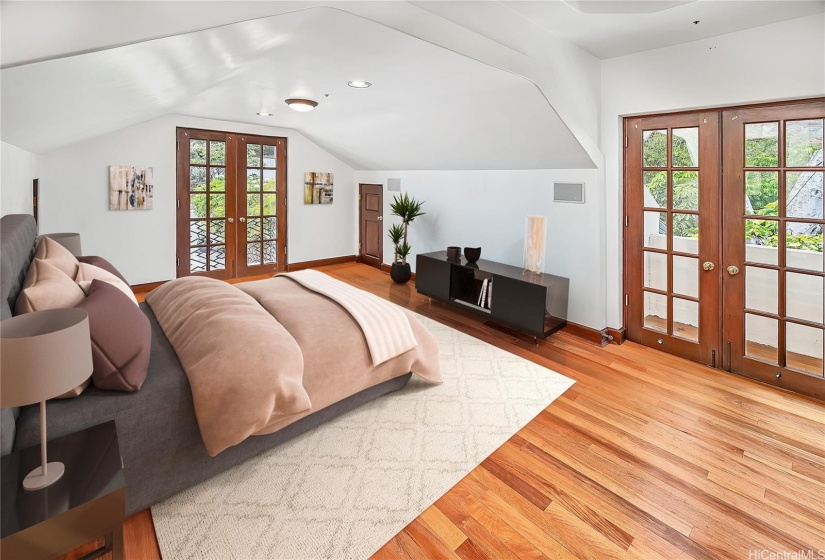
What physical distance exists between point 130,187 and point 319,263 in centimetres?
280

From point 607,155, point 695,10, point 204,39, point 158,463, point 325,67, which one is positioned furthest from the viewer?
point 607,155

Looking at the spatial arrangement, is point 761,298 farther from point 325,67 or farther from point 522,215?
point 325,67

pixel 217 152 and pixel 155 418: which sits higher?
pixel 217 152

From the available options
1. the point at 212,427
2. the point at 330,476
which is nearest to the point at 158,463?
the point at 212,427

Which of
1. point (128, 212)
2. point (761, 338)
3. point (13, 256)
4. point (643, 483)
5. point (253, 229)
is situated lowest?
point (643, 483)

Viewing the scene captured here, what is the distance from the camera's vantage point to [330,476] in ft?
6.86

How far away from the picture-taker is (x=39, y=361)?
115 centimetres

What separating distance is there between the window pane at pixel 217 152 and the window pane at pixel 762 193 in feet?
19.1

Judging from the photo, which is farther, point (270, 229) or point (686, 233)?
point (270, 229)

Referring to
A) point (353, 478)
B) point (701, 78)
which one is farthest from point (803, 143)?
point (353, 478)

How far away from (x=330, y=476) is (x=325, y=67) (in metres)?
2.71

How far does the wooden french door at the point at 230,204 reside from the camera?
555cm

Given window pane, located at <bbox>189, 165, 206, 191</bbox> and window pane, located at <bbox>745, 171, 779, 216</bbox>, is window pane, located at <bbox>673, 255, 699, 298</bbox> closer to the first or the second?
window pane, located at <bbox>745, 171, 779, 216</bbox>

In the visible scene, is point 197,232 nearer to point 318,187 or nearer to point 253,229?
point 253,229
